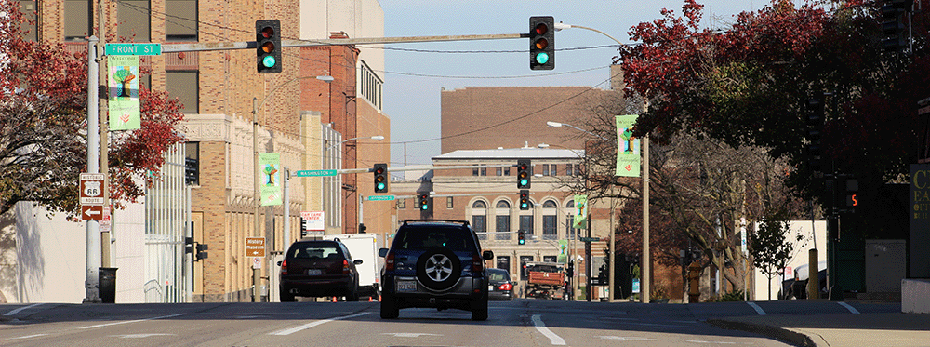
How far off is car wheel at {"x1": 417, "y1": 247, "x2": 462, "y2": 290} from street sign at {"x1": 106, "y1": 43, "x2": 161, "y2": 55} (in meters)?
8.16

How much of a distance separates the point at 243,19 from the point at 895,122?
40.5m

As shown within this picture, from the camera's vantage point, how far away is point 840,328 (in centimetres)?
1642

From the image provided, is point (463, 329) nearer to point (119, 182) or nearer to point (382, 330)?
point (382, 330)

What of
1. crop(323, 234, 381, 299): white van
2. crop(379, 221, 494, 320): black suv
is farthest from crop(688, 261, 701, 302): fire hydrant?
crop(323, 234, 381, 299): white van

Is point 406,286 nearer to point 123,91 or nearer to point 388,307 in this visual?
point 388,307

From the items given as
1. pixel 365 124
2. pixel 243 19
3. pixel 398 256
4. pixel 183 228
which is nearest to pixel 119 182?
pixel 398 256

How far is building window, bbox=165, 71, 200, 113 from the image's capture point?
177 feet

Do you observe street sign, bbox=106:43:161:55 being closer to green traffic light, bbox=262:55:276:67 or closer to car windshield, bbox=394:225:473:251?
green traffic light, bbox=262:55:276:67

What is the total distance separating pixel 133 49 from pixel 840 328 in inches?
595

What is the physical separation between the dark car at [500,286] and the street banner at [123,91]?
22131mm

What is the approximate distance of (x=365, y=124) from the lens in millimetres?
104750

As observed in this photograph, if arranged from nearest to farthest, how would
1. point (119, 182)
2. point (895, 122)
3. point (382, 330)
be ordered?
1. point (382, 330)
2. point (895, 122)
3. point (119, 182)

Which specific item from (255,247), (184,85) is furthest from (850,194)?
(184,85)

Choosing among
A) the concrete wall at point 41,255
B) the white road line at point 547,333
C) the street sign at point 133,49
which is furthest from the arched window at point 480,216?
the white road line at point 547,333
